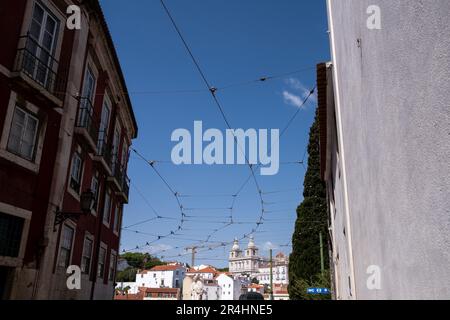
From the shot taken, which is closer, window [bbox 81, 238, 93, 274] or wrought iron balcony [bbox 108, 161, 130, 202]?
window [bbox 81, 238, 93, 274]

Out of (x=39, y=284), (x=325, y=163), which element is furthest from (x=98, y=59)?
(x=325, y=163)

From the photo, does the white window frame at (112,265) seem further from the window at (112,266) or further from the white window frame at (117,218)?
the white window frame at (117,218)

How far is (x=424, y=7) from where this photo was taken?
8.06 feet

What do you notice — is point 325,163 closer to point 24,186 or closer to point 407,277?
point 24,186

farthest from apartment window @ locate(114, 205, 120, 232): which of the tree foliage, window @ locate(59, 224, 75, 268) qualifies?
the tree foliage

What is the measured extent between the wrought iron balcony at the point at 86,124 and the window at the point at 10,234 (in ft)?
12.0

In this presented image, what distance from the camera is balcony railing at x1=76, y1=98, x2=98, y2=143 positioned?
1250 centimetres

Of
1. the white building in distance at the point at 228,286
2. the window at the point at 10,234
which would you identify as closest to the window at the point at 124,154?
the window at the point at 10,234

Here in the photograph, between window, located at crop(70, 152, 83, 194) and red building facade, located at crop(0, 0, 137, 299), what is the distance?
0.11ft

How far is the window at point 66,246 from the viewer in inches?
465

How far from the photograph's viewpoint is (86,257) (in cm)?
1480

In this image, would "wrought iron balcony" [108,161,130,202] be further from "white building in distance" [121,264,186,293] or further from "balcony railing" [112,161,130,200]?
"white building in distance" [121,264,186,293]

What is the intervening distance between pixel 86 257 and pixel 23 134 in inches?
259
